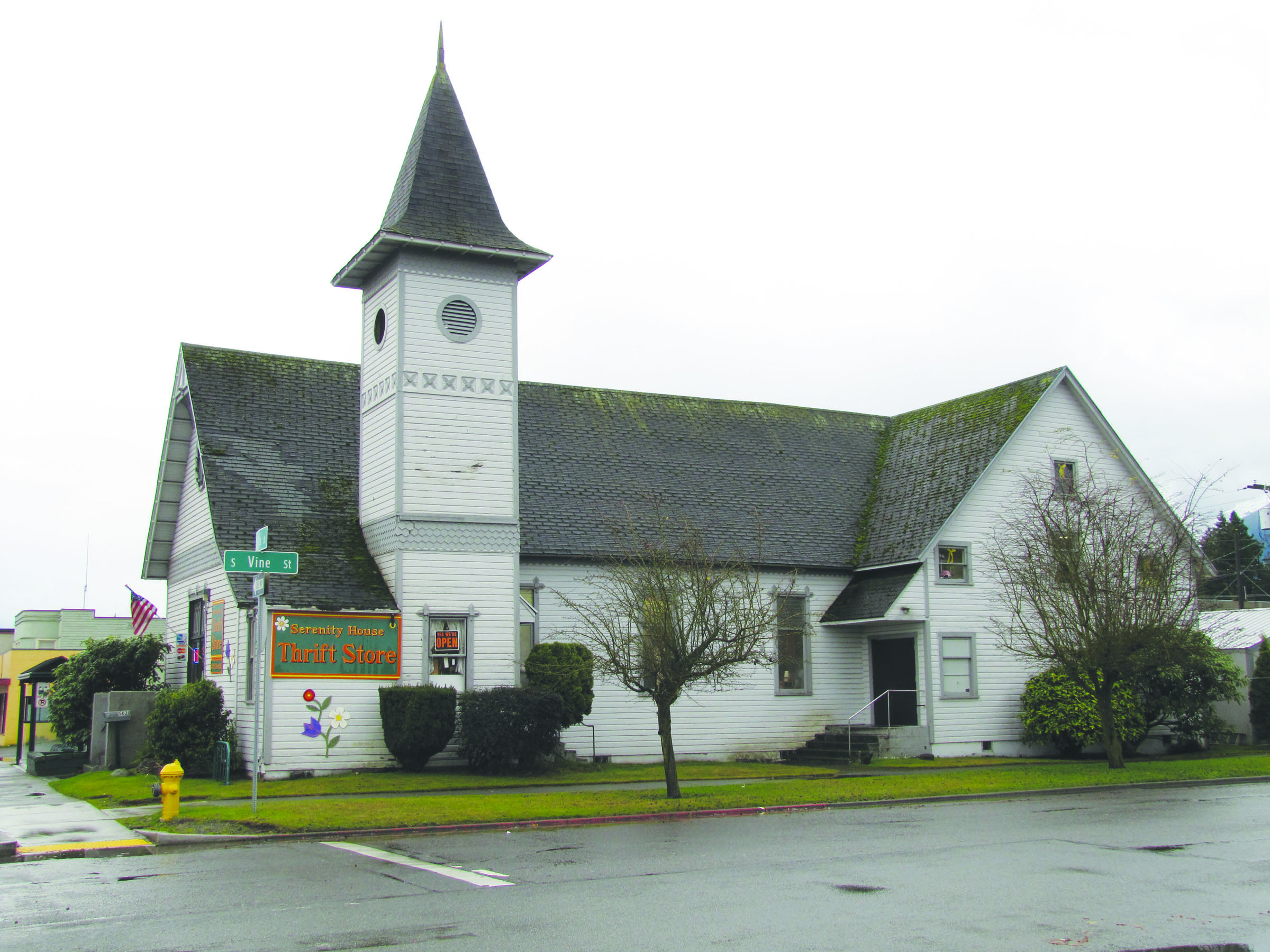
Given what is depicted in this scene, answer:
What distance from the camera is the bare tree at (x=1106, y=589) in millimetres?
22000

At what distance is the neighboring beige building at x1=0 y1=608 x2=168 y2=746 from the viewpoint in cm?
4622

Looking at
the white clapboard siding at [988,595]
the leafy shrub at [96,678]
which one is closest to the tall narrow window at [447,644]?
the leafy shrub at [96,678]

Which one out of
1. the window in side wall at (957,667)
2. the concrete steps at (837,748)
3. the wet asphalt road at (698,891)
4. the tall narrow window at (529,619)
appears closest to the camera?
the wet asphalt road at (698,891)

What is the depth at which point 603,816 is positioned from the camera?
1577 cm

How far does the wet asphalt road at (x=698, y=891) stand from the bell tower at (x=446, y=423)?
9.11 m

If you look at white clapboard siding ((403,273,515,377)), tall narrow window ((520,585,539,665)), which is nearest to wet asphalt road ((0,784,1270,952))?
tall narrow window ((520,585,539,665))

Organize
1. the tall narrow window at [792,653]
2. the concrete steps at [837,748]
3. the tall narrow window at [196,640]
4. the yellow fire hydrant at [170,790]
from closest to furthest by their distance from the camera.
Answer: the yellow fire hydrant at [170,790], the tall narrow window at [196,640], the concrete steps at [837,748], the tall narrow window at [792,653]

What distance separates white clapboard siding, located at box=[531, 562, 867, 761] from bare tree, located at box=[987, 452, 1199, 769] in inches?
174

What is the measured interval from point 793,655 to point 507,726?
28.9 feet

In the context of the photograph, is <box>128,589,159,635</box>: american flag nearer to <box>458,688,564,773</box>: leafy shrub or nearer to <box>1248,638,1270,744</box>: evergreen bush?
<box>458,688,564,773</box>: leafy shrub

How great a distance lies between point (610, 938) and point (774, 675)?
19.7 m

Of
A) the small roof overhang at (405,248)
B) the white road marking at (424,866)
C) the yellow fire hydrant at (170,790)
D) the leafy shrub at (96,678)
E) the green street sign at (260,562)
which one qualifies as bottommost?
the white road marking at (424,866)

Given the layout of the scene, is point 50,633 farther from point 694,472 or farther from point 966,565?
point 966,565

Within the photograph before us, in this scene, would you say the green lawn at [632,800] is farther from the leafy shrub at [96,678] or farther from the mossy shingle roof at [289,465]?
the leafy shrub at [96,678]
